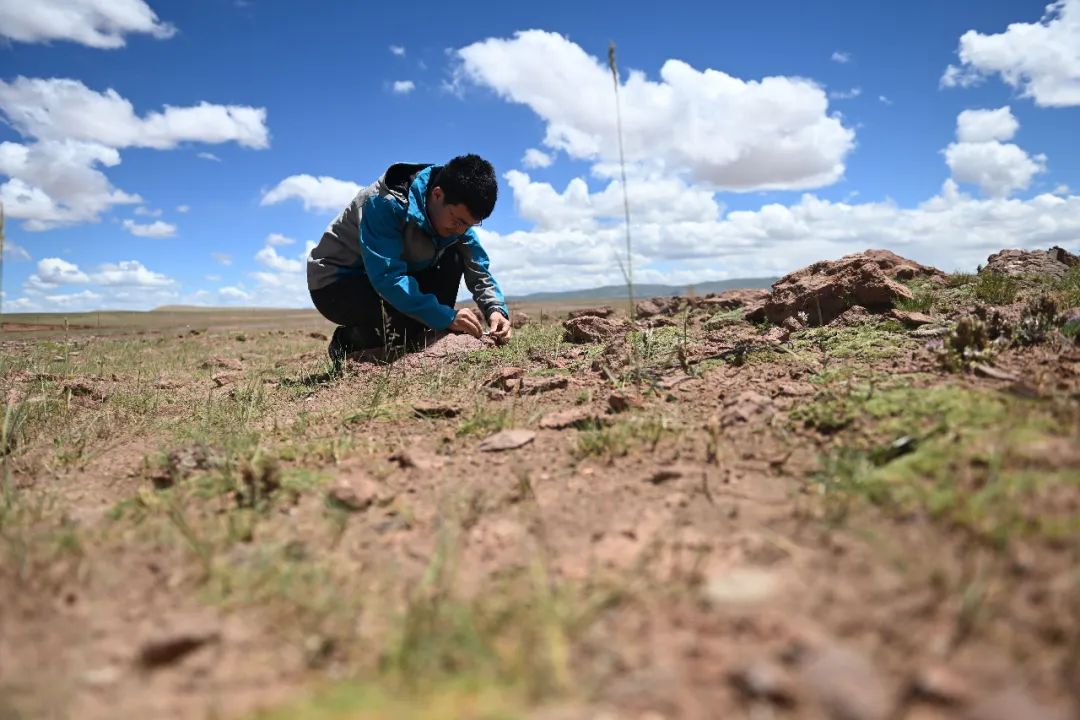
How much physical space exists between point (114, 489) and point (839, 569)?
2434 millimetres

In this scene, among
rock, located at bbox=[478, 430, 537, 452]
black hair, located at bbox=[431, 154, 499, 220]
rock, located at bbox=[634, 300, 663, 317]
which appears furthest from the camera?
rock, located at bbox=[634, 300, 663, 317]

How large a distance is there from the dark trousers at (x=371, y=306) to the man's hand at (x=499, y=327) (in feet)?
1.27

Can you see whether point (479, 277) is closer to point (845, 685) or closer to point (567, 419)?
point (567, 419)

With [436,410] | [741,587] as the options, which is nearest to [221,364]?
[436,410]

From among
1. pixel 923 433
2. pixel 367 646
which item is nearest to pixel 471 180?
pixel 923 433

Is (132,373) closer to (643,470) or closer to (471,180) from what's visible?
(471,180)

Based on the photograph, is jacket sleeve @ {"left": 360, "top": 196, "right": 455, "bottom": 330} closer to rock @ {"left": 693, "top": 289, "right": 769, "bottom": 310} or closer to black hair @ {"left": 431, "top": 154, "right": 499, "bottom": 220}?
black hair @ {"left": 431, "top": 154, "right": 499, "bottom": 220}

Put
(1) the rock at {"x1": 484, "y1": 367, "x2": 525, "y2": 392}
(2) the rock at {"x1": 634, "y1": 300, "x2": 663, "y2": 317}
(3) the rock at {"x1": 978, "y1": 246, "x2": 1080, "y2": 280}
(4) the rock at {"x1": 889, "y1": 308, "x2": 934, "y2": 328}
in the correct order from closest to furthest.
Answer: (1) the rock at {"x1": 484, "y1": 367, "x2": 525, "y2": 392} → (4) the rock at {"x1": 889, "y1": 308, "x2": 934, "y2": 328} → (3) the rock at {"x1": 978, "y1": 246, "x2": 1080, "y2": 280} → (2) the rock at {"x1": 634, "y1": 300, "x2": 663, "y2": 317}

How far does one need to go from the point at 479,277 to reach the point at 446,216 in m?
1.04

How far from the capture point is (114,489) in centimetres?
240

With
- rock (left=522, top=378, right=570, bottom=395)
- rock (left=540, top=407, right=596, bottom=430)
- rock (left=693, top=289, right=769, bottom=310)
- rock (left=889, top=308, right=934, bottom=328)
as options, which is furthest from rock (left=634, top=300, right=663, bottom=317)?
rock (left=540, top=407, right=596, bottom=430)

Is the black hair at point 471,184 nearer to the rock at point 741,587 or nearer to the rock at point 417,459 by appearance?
the rock at point 417,459

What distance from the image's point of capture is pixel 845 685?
1059 mm

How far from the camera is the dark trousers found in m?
5.38
